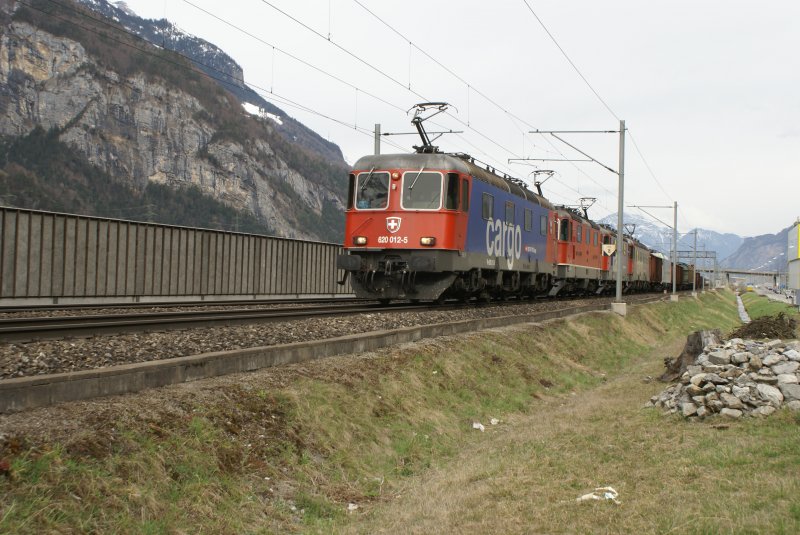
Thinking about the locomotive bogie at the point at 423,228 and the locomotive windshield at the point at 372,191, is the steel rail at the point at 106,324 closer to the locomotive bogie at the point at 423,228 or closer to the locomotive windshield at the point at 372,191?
the locomotive bogie at the point at 423,228

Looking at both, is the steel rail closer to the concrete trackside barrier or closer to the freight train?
the concrete trackside barrier

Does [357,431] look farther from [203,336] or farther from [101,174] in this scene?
[101,174]

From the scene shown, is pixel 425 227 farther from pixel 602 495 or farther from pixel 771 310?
pixel 771 310

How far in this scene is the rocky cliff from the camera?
115312mm

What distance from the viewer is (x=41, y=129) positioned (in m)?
110

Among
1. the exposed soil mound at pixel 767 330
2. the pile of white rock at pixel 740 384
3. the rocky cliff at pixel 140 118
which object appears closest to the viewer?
the pile of white rock at pixel 740 384

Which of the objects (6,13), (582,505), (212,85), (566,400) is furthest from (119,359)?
(212,85)

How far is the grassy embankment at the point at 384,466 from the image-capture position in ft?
16.8

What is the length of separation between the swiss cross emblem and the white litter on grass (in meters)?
11.9

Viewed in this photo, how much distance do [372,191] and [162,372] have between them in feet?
38.4

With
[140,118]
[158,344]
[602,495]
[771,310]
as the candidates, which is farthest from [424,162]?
[140,118]

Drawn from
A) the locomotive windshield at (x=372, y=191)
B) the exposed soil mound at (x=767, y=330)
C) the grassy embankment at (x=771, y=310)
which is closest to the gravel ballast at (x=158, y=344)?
the locomotive windshield at (x=372, y=191)

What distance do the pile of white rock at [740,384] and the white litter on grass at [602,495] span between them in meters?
3.26

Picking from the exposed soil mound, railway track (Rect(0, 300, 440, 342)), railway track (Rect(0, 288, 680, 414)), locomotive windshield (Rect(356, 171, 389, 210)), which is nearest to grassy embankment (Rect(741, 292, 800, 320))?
the exposed soil mound
